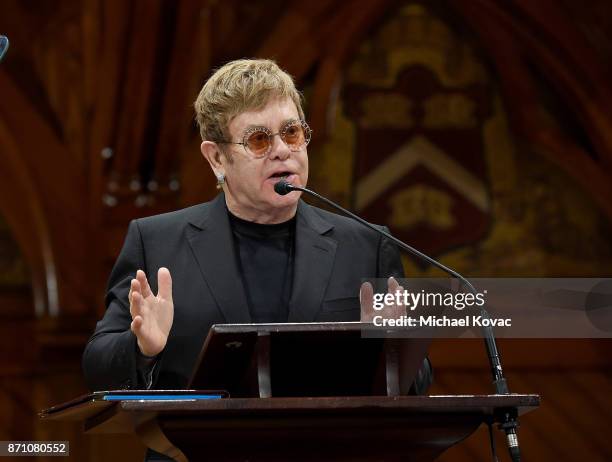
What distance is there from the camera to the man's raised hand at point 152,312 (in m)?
2.05

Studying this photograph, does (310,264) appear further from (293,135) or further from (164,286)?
(164,286)

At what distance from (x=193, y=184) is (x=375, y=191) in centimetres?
98

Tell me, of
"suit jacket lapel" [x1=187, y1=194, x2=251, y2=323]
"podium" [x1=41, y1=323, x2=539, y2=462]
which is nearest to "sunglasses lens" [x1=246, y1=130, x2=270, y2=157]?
"suit jacket lapel" [x1=187, y1=194, x2=251, y2=323]

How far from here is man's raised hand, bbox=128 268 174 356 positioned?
6.72 ft

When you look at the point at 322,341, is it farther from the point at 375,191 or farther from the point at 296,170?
the point at 375,191

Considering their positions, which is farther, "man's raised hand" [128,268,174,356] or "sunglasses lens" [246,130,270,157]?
"sunglasses lens" [246,130,270,157]

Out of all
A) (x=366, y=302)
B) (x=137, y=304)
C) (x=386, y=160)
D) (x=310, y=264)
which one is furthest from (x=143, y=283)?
(x=386, y=160)

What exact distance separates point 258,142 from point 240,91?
124mm

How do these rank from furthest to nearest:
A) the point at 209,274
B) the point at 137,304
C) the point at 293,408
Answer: the point at 209,274 → the point at 137,304 → the point at 293,408

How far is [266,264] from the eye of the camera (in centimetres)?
260

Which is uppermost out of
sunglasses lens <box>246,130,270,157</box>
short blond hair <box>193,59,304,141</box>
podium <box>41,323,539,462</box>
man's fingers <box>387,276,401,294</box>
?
short blond hair <box>193,59,304,141</box>

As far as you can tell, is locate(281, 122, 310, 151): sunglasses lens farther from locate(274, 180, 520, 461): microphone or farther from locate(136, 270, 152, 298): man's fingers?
locate(136, 270, 152, 298): man's fingers

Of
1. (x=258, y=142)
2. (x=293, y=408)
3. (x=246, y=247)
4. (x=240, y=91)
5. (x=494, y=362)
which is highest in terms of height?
(x=240, y=91)

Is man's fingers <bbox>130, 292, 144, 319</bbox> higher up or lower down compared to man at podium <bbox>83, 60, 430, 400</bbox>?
lower down
